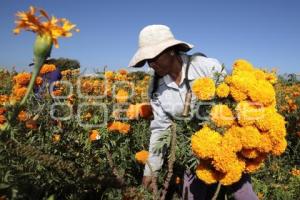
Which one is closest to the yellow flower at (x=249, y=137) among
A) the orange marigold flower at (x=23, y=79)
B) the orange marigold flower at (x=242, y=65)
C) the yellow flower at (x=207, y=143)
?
the yellow flower at (x=207, y=143)

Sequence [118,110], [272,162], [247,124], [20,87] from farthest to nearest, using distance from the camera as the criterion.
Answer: [272,162]
[118,110]
[20,87]
[247,124]

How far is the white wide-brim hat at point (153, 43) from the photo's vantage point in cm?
283

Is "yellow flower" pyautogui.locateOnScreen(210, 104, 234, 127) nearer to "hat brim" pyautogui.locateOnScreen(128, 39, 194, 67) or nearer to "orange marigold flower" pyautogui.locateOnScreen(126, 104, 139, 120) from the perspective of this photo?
"hat brim" pyautogui.locateOnScreen(128, 39, 194, 67)

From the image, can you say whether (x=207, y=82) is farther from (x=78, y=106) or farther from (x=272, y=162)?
(x=272, y=162)

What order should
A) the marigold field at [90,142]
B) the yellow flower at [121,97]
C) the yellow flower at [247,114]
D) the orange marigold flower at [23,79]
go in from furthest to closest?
the yellow flower at [121,97], the orange marigold flower at [23,79], the yellow flower at [247,114], the marigold field at [90,142]

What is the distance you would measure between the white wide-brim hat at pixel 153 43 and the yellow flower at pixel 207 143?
0.98 metres

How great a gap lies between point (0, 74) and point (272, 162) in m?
4.73

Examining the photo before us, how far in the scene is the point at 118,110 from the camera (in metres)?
4.14

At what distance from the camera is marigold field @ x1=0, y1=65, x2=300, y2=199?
1.90m

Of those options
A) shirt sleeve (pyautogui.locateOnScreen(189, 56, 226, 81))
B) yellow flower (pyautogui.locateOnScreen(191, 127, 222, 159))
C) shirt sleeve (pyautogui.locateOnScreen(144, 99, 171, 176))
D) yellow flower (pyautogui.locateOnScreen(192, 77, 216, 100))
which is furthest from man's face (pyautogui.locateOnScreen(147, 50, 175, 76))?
yellow flower (pyautogui.locateOnScreen(191, 127, 222, 159))

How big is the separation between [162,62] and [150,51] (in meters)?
0.14

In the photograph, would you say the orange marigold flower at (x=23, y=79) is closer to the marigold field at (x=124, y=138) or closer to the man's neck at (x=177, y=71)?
the marigold field at (x=124, y=138)

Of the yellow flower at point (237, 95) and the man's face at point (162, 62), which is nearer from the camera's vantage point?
the yellow flower at point (237, 95)

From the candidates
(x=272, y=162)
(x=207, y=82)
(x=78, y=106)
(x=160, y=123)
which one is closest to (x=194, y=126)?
(x=207, y=82)
